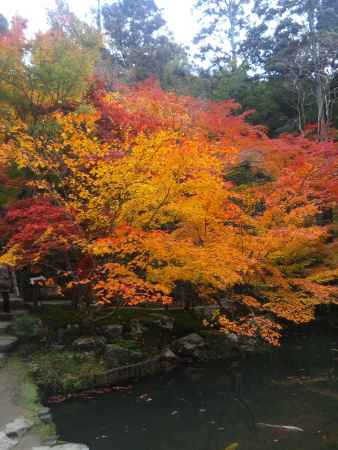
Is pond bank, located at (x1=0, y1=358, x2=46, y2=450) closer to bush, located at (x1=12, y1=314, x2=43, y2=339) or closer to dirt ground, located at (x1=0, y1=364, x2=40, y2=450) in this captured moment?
dirt ground, located at (x1=0, y1=364, x2=40, y2=450)

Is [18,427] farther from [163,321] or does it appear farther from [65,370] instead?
[163,321]

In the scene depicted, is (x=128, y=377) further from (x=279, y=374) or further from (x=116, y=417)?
(x=279, y=374)

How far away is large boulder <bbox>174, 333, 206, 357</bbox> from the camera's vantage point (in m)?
11.0

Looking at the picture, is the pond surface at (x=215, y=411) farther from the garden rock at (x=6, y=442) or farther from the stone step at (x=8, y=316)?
the stone step at (x=8, y=316)

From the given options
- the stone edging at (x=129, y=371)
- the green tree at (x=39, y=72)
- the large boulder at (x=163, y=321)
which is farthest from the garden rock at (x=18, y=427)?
the green tree at (x=39, y=72)

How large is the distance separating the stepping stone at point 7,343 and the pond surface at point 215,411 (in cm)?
234

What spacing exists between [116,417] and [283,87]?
683 inches

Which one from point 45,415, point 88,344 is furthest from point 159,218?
point 45,415

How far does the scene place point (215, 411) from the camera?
7.91 meters

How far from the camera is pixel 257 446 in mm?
6383

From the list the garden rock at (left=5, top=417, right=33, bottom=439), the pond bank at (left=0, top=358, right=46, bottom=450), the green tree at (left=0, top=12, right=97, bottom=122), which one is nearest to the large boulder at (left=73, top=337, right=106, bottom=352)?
the pond bank at (left=0, top=358, right=46, bottom=450)

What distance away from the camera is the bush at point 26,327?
1012 centimetres

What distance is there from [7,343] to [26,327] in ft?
2.37

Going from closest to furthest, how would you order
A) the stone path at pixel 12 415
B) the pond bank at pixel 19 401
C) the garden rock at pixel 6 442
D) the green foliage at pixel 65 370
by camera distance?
the garden rock at pixel 6 442 < the stone path at pixel 12 415 < the pond bank at pixel 19 401 < the green foliage at pixel 65 370
